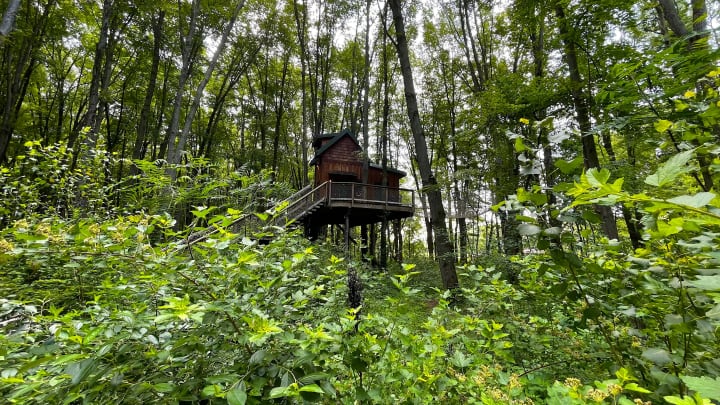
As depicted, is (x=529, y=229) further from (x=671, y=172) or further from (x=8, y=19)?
(x=8, y=19)

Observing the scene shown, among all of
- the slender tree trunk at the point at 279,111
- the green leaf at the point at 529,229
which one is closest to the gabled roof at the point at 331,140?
the slender tree trunk at the point at 279,111

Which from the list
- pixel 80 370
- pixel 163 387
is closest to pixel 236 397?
pixel 163 387

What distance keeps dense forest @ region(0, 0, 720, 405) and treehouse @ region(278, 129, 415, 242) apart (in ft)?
10.5

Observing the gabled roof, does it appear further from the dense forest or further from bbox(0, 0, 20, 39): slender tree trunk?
bbox(0, 0, 20, 39): slender tree trunk

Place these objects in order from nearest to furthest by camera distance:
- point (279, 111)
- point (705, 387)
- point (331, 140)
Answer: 1. point (705, 387)
2. point (331, 140)
3. point (279, 111)

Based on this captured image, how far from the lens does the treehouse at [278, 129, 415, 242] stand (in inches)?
464

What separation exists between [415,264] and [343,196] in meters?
8.35

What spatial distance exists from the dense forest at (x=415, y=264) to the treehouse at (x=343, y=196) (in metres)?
3.21

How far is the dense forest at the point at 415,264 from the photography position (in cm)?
96

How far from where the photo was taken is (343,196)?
12266 millimetres

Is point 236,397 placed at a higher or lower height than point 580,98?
lower

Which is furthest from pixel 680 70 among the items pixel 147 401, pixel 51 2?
pixel 51 2

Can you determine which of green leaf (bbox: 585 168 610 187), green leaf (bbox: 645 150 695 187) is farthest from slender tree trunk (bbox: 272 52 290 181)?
green leaf (bbox: 645 150 695 187)

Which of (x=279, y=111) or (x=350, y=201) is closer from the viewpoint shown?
(x=350, y=201)
